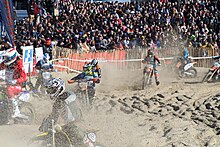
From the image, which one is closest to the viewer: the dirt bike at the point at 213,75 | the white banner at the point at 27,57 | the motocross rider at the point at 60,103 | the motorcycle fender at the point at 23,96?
the motocross rider at the point at 60,103

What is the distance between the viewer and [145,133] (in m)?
11.0

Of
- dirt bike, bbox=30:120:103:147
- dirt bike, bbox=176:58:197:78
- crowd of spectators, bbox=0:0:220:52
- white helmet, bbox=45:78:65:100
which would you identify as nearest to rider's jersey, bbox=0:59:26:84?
white helmet, bbox=45:78:65:100

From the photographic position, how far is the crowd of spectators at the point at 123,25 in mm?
24172

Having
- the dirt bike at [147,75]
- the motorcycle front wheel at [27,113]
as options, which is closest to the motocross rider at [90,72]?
the motorcycle front wheel at [27,113]

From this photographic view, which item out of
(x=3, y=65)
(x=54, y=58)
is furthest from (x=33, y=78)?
(x=3, y=65)

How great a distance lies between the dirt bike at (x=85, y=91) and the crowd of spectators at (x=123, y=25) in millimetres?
9806

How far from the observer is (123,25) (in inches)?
1020

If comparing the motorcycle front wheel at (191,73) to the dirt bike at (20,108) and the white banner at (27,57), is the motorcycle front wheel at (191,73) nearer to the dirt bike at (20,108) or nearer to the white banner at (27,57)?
the white banner at (27,57)

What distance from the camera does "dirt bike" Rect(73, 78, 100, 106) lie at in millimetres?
13281

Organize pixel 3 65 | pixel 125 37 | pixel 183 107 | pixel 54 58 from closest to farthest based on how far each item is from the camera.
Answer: pixel 3 65
pixel 183 107
pixel 54 58
pixel 125 37

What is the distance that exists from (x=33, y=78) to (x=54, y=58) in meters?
3.29

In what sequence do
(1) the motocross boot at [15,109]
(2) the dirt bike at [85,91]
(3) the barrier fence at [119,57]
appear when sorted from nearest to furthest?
(1) the motocross boot at [15,109]
(2) the dirt bike at [85,91]
(3) the barrier fence at [119,57]

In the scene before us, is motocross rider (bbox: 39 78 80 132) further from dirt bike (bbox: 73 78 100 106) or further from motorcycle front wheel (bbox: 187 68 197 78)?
motorcycle front wheel (bbox: 187 68 197 78)

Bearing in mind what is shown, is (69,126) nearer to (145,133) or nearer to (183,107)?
(145,133)
